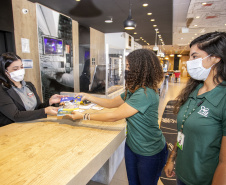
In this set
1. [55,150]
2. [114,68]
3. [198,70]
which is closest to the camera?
[198,70]

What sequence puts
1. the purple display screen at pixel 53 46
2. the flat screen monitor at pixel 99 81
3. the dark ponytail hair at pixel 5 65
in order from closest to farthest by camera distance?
the dark ponytail hair at pixel 5 65 → the flat screen monitor at pixel 99 81 → the purple display screen at pixel 53 46

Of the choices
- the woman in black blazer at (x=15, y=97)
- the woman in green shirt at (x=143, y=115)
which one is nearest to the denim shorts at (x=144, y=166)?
the woman in green shirt at (x=143, y=115)

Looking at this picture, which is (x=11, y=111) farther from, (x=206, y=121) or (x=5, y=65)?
(x=206, y=121)

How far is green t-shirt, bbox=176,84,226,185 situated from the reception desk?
1.92 feet

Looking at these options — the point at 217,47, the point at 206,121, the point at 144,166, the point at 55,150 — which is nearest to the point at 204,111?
the point at 206,121

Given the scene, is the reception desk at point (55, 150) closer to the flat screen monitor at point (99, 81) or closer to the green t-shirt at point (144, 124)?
the green t-shirt at point (144, 124)

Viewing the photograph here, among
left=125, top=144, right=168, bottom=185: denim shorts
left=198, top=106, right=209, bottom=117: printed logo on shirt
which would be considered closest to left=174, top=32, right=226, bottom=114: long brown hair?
left=198, top=106, right=209, bottom=117: printed logo on shirt

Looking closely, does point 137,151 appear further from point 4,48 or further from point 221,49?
point 4,48

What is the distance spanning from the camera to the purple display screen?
13.4ft

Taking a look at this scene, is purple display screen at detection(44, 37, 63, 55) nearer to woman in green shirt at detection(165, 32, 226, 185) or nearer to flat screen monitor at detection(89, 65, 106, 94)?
flat screen monitor at detection(89, 65, 106, 94)

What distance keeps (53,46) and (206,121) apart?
4.32m

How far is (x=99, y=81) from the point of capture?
3230 mm

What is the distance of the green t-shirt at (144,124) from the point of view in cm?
122

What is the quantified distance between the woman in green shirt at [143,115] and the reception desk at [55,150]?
216 millimetres
